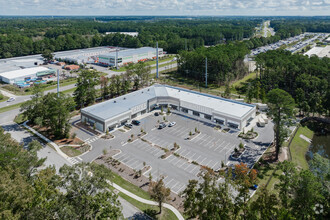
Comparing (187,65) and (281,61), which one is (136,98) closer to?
(187,65)

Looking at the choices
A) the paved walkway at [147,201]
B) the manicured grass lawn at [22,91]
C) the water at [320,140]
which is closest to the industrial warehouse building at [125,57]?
the manicured grass lawn at [22,91]

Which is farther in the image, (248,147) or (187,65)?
(187,65)

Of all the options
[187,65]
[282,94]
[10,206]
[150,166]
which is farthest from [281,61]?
[10,206]

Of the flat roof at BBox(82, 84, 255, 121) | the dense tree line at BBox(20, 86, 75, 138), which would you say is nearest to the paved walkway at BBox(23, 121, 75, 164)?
the dense tree line at BBox(20, 86, 75, 138)

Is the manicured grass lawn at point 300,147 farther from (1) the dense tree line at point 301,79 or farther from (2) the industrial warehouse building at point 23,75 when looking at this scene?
(2) the industrial warehouse building at point 23,75

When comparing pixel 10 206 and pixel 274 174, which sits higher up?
pixel 10 206

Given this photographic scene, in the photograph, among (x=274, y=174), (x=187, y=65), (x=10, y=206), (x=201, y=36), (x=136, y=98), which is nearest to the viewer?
(x=10, y=206)
